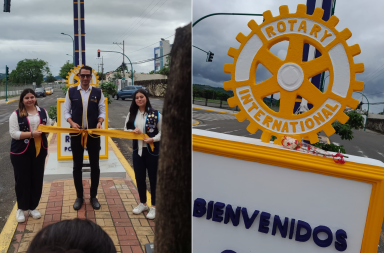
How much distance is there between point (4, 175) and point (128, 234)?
283 cm

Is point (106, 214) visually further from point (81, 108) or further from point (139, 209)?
point (81, 108)

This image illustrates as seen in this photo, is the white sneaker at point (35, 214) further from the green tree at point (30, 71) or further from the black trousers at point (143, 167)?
the green tree at point (30, 71)

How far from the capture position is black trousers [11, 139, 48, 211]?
234 cm

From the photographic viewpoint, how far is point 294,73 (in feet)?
5.51

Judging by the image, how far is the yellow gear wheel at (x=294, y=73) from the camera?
1599 millimetres

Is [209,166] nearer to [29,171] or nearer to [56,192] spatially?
[29,171]

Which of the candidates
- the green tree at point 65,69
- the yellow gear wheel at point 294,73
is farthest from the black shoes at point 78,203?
the yellow gear wheel at point 294,73

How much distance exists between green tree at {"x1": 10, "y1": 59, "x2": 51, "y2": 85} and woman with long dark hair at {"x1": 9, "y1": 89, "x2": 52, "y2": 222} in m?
0.30

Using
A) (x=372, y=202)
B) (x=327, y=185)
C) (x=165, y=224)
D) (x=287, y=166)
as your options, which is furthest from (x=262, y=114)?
(x=165, y=224)

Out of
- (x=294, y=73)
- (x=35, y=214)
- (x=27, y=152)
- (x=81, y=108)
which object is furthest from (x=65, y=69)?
(x=294, y=73)

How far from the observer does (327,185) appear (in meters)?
1.54

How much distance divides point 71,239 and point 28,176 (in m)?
2.06

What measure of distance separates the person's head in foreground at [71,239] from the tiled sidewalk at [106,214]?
0.94 m

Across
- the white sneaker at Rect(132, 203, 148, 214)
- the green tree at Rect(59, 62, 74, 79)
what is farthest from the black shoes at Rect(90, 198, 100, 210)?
the green tree at Rect(59, 62, 74, 79)
